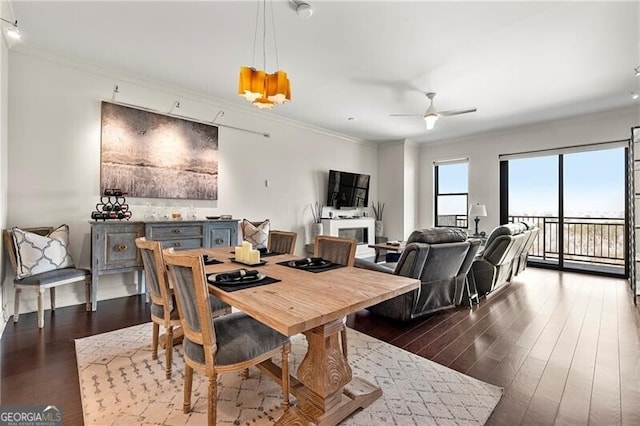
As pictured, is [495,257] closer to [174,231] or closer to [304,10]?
[304,10]

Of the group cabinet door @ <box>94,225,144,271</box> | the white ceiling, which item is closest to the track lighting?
the white ceiling

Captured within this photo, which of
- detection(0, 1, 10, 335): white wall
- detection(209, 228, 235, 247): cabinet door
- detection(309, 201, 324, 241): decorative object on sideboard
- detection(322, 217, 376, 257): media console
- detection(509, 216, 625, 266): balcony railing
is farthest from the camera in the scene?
detection(322, 217, 376, 257): media console

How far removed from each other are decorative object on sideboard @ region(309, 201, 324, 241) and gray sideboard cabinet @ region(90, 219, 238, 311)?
7.60ft

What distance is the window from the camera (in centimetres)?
733

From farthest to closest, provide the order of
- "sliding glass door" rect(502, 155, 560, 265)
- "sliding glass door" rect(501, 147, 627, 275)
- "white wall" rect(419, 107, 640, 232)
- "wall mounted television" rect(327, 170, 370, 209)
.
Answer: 1. "wall mounted television" rect(327, 170, 370, 209)
2. "sliding glass door" rect(502, 155, 560, 265)
3. "sliding glass door" rect(501, 147, 627, 275)
4. "white wall" rect(419, 107, 640, 232)

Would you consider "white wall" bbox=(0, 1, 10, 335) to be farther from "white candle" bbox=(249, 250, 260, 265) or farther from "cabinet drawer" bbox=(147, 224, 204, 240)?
"white candle" bbox=(249, 250, 260, 265)

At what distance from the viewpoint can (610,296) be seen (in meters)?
4.11

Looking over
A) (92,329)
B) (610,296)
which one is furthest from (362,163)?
(92,329)

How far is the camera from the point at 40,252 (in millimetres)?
3059

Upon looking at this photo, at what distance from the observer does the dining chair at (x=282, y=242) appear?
311cm

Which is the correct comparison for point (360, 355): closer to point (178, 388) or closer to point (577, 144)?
point (178, 388)

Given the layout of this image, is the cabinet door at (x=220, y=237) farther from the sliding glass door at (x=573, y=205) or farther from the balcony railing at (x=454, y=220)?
the sliding glass door at (x=573, y=205)

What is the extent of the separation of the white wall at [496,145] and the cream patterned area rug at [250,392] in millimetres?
5561

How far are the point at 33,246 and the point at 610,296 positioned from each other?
699 centimetres
